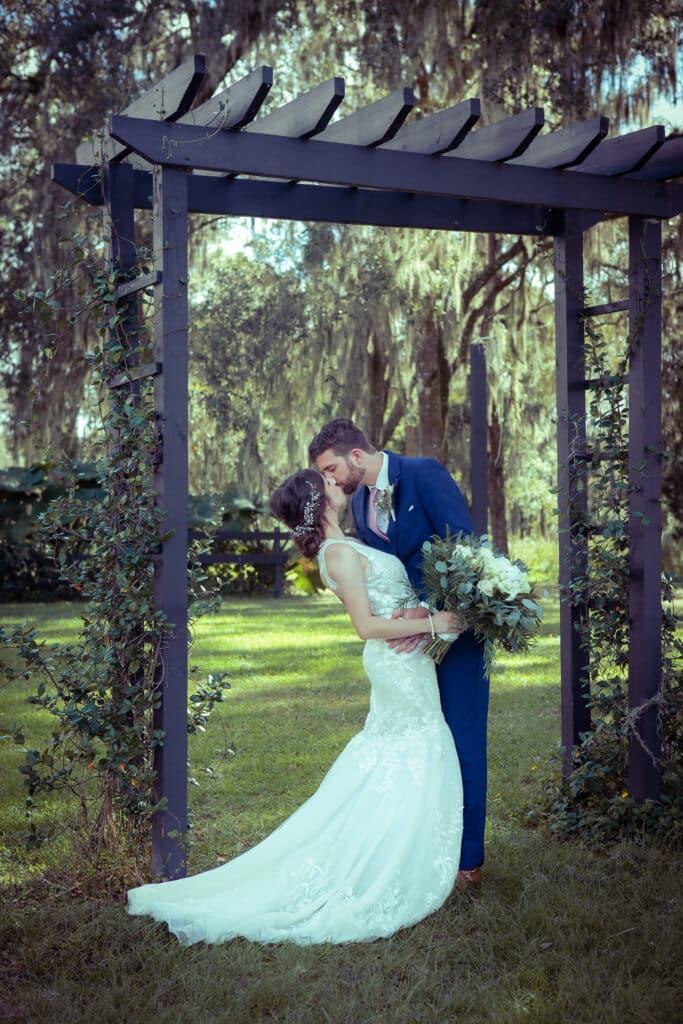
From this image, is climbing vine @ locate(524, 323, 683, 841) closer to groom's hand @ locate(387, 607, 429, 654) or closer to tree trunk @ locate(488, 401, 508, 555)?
groom's hand @ locate(387, 607, 429, 654)

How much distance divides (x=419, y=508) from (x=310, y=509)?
46cm

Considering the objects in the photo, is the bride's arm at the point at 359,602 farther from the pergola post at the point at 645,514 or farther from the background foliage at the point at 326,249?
the background foliage at the point at 326,249

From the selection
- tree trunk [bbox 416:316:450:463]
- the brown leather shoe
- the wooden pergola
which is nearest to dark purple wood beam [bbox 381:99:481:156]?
the wooden pergola

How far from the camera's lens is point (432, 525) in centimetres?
409

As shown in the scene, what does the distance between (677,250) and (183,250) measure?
7.35 metres

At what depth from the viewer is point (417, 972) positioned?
319cm

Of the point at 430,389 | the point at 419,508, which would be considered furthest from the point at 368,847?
the point at 430,389

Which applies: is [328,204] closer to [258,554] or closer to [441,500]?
[441,500]

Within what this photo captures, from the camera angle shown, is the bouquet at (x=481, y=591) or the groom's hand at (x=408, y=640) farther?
the groom's hand at (x=408, y=640)

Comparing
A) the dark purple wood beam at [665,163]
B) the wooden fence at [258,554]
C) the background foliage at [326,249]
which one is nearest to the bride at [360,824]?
the dark purple wood beam at [665,163]

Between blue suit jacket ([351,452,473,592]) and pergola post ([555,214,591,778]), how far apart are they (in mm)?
845

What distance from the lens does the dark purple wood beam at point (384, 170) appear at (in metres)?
3.68

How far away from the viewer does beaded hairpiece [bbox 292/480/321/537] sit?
12.7 ft

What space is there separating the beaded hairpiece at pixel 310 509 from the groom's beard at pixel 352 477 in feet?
0.61
